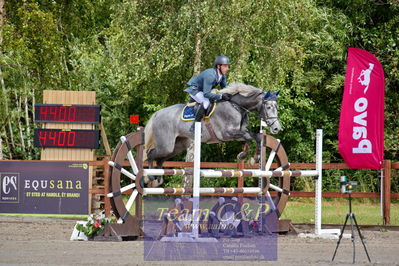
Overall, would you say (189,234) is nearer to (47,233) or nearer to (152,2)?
(47,233)

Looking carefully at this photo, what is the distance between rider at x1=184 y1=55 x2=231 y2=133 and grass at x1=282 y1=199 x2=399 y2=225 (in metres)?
4.47

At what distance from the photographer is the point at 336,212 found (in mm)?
16062

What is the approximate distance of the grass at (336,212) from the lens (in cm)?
1395

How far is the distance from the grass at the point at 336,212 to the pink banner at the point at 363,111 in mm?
1378

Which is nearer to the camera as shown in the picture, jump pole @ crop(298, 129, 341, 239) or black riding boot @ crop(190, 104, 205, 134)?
black riding boot @ crop(190, 104, 205, 134)

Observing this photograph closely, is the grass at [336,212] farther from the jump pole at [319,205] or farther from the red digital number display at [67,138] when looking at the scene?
the red digital number display at [67,138]

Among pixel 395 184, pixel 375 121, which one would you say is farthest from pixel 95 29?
pixel 375 121

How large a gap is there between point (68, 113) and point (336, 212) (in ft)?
20.0

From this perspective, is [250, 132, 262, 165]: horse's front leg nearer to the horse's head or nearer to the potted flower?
the horse's head

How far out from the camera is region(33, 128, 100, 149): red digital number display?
46.9ft

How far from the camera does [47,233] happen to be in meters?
11.4

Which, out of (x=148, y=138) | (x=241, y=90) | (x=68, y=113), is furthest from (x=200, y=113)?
(x=68, y=113)

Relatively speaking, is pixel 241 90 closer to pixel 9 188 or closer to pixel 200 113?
pixel 200 113

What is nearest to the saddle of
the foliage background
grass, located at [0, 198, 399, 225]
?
grass, located at [0, 198, 399, 225]
